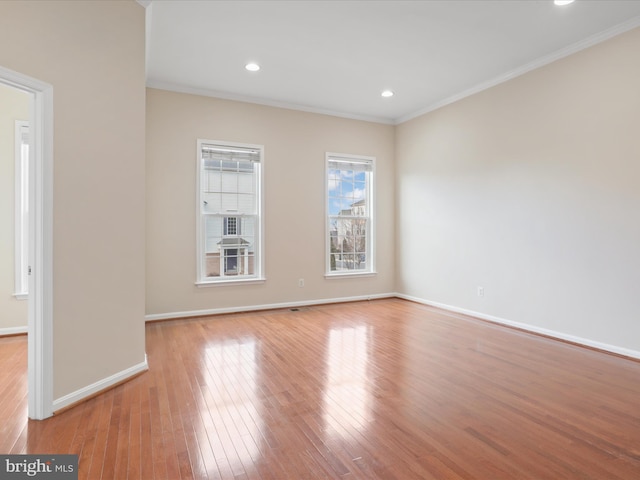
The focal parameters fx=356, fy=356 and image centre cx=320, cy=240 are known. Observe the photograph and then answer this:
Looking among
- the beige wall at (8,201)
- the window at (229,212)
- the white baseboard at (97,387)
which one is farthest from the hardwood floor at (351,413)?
the window at (229,212)

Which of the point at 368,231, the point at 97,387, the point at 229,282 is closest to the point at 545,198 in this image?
the point at 368,231

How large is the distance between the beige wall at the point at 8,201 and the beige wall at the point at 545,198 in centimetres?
539

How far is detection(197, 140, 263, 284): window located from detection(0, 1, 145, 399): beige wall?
2.03 meters

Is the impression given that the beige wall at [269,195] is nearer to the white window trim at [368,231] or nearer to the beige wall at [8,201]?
the white window trim at [368,231]

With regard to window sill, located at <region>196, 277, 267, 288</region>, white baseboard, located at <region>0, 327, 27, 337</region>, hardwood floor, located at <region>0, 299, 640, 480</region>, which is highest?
window sill, located at <region>196, 277, 267, 288</region>

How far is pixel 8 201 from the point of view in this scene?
3.94 meters

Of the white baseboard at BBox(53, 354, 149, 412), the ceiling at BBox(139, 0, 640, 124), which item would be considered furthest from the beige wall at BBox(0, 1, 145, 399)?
the ceiling at BBox(139, 0, 640, 124)

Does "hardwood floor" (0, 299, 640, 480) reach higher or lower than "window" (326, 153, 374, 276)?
lower

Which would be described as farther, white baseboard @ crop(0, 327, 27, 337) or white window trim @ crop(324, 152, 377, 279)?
white window trim @ crop(324, 152, 377, 279)

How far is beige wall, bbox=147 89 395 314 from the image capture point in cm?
469

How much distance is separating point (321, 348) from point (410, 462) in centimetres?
184

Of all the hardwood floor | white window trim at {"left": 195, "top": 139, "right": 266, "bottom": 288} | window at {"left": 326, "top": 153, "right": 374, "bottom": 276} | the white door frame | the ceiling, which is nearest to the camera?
the hardwood floor

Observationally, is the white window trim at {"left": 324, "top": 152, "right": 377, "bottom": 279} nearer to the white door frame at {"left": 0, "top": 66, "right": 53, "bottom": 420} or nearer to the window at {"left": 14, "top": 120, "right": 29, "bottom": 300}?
the window at {"left": 14, "top": 120, "right": 29, "bottom": 300}

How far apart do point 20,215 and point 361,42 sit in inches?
165
